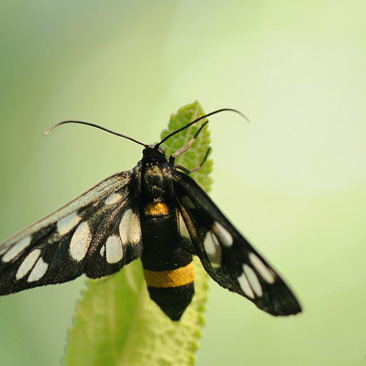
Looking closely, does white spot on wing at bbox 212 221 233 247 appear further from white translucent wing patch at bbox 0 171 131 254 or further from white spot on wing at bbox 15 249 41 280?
white spot on wing at bbox 15 249 41 280

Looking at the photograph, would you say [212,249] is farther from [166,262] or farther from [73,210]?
[73,210]

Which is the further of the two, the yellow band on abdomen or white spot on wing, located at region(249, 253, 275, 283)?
the yellow band on abdomen

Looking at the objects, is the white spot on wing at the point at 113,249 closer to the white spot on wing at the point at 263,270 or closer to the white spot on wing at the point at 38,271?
the white spot on wing at the point at 38,271

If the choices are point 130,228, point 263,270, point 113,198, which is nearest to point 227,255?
point 263,270

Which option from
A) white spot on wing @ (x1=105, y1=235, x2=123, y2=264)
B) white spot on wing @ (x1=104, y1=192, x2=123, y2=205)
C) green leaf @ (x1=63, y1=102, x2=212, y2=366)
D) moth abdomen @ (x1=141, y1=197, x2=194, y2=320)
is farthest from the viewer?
white spot on wing @ (x1=104, y1=192, x2=123, y2=205)

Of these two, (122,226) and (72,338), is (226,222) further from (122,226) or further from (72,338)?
(72,338)

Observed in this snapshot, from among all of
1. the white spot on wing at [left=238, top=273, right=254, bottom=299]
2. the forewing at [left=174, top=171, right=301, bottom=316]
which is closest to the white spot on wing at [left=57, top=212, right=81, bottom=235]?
the forewing at [left=174, top=171, right=301, bottom=316]

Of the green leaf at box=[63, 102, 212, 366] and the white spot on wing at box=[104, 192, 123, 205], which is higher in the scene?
the white spot on wing at box=[104, 192, 123, 205]

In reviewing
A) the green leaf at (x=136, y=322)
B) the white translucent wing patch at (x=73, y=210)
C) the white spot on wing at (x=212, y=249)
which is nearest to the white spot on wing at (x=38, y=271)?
the white translucent wing patch at (x=73, y=210)
